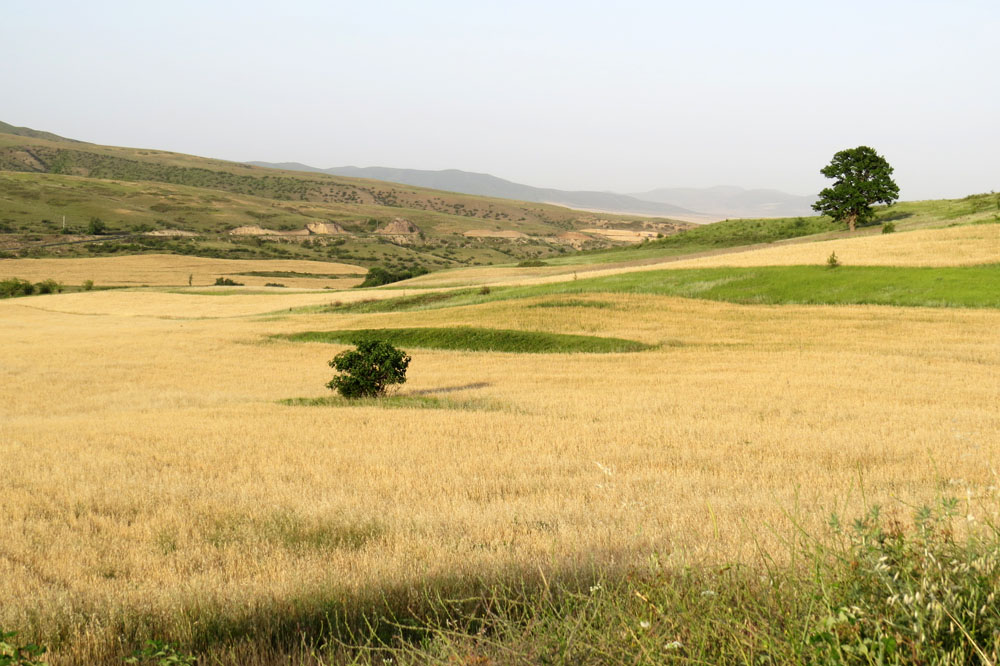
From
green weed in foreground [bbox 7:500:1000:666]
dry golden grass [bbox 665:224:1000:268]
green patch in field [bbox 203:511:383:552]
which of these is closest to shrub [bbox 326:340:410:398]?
green patch in field [bbox 203:511:383:552]

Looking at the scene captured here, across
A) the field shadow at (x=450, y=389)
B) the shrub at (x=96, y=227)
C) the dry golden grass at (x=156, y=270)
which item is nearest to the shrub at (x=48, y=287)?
the dry golden grass at (x=156, y=270)

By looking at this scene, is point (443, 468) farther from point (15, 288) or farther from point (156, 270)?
point (156, 270)

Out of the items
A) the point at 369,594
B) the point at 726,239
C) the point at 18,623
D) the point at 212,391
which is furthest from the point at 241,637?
the point at 726,239

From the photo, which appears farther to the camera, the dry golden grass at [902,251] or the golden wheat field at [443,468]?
the dry golden grass at [902,251]

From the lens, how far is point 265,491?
10.4 meters

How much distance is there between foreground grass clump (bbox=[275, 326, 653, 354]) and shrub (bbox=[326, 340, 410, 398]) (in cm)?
1074

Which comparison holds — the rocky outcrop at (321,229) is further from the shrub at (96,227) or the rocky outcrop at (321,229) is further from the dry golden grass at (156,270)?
the dry golden grass at (156,270)

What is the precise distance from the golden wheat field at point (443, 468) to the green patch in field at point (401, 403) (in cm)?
30

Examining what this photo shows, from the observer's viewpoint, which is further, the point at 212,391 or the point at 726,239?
the point at 726,239

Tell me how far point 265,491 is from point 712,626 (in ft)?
24.2

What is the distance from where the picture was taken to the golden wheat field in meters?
6.61

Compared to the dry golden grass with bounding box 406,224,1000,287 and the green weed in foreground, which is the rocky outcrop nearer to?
the dry golden grass with bounding box 406,224,1000,287

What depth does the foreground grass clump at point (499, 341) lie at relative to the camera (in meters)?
35.3

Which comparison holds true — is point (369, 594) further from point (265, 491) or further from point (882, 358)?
point (882, 358)
